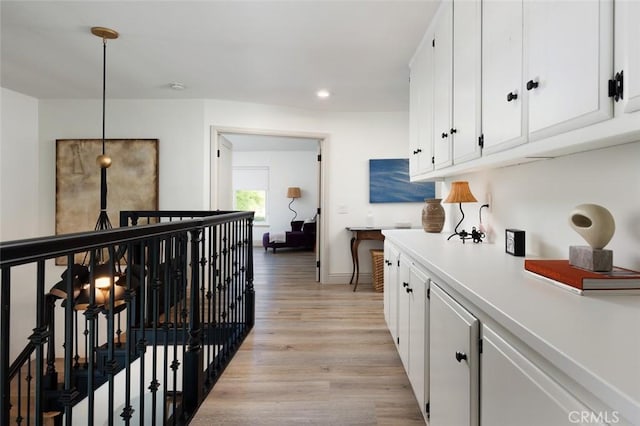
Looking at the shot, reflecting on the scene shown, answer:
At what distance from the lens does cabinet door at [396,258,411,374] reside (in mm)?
2173

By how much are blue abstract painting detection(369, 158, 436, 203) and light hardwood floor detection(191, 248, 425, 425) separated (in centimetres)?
170

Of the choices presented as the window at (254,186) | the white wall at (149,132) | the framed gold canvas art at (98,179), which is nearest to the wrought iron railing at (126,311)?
the framed gold canvas art at (98,179)

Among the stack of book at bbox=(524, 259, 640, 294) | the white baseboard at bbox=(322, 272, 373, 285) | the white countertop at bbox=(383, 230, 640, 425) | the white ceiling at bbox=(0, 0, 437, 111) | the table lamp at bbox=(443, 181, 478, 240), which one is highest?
the white ceiling at bbox=(0, 0, 437, 111)

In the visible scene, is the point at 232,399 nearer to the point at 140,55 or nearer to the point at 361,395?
the point at 361,395

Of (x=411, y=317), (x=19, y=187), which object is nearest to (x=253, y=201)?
(x=19, y=187)

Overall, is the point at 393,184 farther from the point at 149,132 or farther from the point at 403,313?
the point at 149,132

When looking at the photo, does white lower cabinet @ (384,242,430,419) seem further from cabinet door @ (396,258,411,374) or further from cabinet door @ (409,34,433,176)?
cabinet door @ (409,34,433,176)

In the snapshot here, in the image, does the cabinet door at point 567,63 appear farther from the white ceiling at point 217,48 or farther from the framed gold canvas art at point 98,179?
the framed gold canvas art at point 98,179

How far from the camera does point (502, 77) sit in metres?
1.58

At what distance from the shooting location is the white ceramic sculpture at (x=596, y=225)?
3.69 feet

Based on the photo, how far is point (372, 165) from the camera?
525 centimetres

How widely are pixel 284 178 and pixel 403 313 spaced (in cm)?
732

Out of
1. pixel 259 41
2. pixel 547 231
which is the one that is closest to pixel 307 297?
pixel 259 41

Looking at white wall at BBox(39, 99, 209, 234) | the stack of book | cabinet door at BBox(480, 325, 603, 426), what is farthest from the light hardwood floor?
white wall at BBox(39, 99, 209, 234)
